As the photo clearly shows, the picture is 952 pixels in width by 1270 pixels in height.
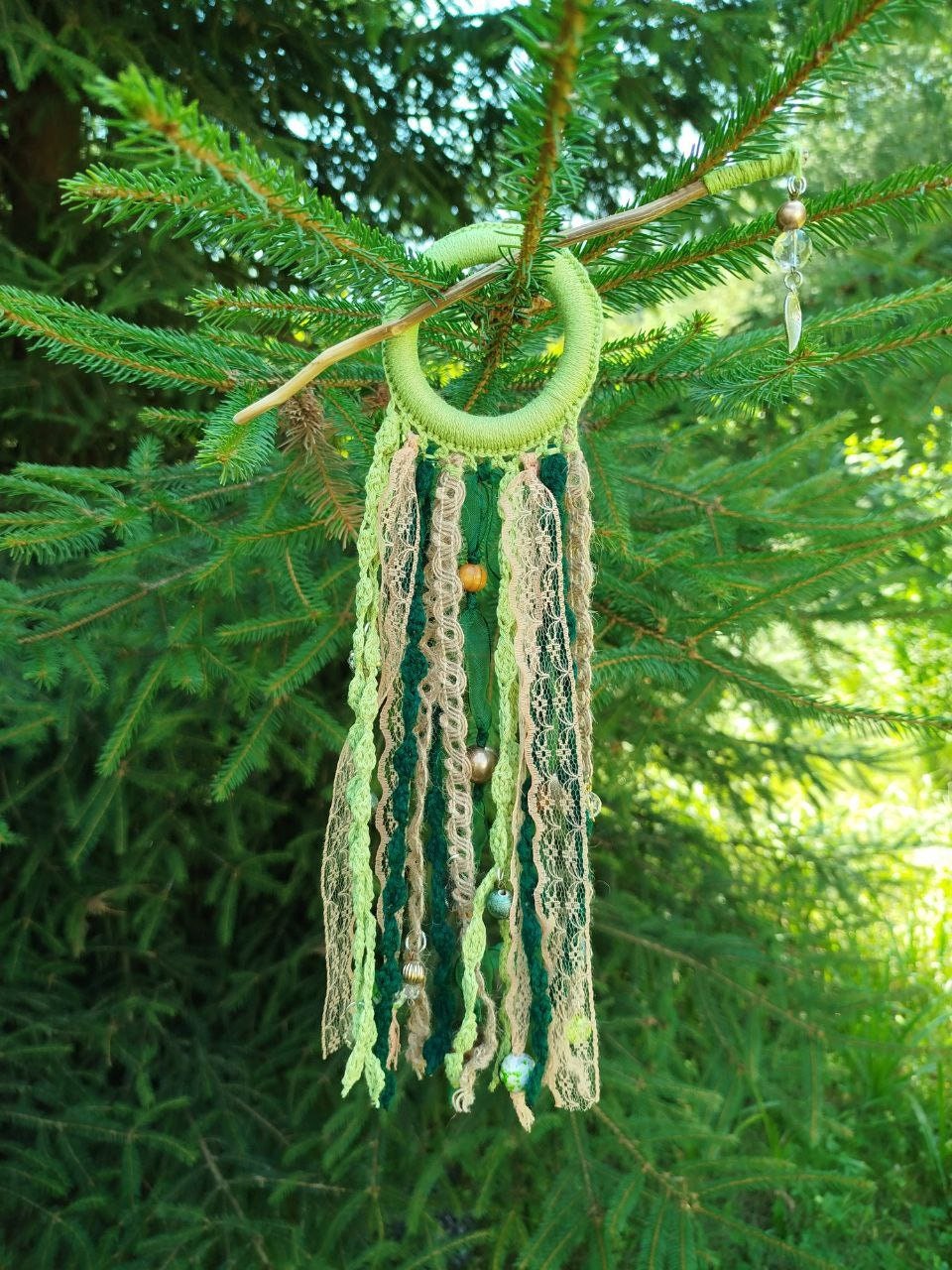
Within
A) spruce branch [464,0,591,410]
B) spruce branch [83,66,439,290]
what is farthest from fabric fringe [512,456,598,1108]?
spruce branch [83,66,439,290]

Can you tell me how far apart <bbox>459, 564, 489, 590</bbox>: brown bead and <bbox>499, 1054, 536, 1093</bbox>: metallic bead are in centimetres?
36

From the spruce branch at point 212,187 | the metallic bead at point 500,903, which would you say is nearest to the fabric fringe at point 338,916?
the metallic bead at point 500,903

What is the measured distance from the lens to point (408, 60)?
1731 mm

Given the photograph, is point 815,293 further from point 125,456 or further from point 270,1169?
point 270,1169

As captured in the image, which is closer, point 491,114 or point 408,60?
point 408,60

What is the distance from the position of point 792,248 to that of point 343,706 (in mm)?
1317

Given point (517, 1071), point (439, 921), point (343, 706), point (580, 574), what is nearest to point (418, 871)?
point (439, 921)

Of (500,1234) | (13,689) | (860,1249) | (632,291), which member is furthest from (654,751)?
(632,291)

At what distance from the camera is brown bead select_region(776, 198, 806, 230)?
0.61 m

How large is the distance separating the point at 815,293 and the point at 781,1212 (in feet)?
7.00

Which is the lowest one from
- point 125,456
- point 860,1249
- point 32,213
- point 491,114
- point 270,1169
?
point 860,1249

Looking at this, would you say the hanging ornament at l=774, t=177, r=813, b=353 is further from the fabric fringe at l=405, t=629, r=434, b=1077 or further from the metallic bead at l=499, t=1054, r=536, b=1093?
the metallic bead at l=499, t=1054, r=536, b=1093

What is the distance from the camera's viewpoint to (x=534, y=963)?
0.74 m

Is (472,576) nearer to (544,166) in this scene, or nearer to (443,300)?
(443,300)
